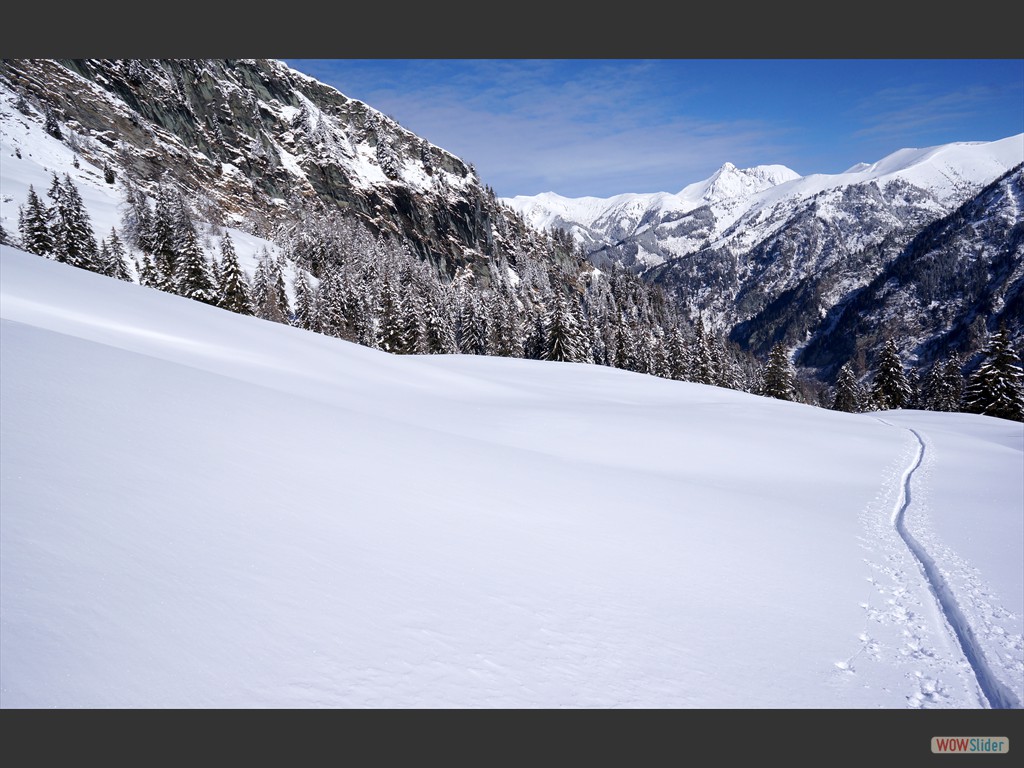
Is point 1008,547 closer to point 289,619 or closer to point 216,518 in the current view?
point 289,619

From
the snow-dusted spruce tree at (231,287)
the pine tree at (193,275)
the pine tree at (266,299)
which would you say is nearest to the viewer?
the pine tree at (193,275)

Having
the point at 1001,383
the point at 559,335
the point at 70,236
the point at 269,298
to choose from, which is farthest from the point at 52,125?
the point at 1001,383

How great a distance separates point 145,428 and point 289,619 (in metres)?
3.63

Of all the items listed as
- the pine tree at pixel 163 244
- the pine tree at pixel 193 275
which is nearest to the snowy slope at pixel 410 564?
the pine tree at pixel 193 275

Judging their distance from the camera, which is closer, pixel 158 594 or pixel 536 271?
pixel 158 594

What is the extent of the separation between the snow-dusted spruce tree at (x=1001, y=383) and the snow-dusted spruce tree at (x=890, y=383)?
912 cm

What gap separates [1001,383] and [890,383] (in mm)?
10595

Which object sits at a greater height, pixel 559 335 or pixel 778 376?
pixel 559 335

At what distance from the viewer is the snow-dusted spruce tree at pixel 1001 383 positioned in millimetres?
36634

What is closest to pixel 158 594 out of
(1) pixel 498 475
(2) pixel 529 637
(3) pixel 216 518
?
(3) pixel 216 518

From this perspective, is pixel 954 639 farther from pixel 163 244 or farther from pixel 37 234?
pixel 163 244

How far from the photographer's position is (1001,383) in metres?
36.9

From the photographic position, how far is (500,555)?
212 inches

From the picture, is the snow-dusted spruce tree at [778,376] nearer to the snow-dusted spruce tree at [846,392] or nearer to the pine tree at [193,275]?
the snow-dusted spruce tree at [846,392]
